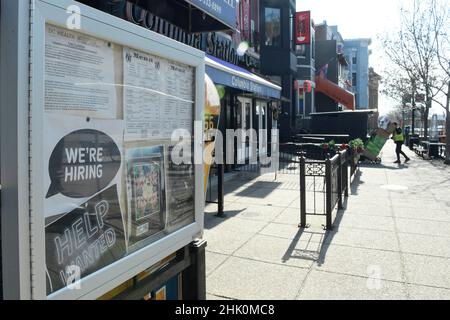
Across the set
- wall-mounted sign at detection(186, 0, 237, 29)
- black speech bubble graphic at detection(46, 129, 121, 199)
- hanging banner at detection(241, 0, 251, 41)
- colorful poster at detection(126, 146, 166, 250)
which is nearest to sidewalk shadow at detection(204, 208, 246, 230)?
wall-mounted sign at detection(186, 0, 237, 29)

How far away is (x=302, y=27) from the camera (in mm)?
24094

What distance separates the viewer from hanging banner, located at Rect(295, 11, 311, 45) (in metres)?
23.9

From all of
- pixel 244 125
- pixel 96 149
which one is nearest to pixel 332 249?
pixel 96 149

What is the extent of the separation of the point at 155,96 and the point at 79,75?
1.94 ft

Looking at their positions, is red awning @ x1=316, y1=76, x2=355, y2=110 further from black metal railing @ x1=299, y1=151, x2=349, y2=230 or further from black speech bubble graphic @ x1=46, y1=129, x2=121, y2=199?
black speech bubble graphic @ x1=46, y1=129, x2=121, y2=199

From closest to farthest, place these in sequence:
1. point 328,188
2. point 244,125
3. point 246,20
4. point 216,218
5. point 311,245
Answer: point 311,245, point 328,188, point 216,218, point 246,20, point 244,125

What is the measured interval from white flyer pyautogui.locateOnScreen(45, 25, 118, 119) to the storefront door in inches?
414

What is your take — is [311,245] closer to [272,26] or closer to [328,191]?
[328,191]

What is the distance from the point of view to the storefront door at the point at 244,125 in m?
12.9

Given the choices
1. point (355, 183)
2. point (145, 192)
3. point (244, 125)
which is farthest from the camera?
point (244, 125)
